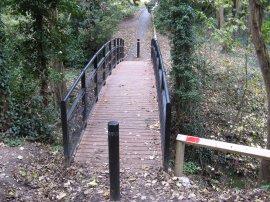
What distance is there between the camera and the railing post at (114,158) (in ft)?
14.8

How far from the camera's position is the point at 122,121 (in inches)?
316

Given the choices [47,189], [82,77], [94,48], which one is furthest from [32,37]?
[94,48]

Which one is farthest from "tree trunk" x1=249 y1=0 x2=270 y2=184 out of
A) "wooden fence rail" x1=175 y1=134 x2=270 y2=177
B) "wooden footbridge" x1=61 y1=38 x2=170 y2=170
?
"wooden fence rail" x1=175 y1=134 x2=270 y2=177

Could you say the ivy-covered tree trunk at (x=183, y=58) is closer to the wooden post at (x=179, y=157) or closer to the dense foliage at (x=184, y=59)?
the dense foliage at (x=184, y=59)

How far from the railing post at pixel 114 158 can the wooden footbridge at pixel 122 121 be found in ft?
3.67

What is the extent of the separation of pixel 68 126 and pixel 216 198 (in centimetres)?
301

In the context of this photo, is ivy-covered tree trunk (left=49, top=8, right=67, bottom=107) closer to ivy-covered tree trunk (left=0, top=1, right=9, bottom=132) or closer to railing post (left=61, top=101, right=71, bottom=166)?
ivy-covered tree trunk (left=0, top=1, right=9, bottom=132)

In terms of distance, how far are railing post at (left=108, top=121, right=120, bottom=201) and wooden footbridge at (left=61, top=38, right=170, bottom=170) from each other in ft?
3.67

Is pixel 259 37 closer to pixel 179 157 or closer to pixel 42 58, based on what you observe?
pixel 179 157

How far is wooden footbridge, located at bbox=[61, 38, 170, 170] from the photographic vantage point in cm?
599

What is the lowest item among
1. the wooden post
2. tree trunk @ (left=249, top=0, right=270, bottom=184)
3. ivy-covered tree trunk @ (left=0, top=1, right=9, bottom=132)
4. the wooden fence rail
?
the wooden post

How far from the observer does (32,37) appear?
748 cm

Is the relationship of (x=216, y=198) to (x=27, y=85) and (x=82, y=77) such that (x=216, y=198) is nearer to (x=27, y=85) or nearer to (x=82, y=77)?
(x=82, y=77)

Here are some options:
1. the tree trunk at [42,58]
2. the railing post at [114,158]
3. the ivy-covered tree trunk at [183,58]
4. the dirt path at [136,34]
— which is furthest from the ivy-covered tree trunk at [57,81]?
the dirt path at [136,34]
